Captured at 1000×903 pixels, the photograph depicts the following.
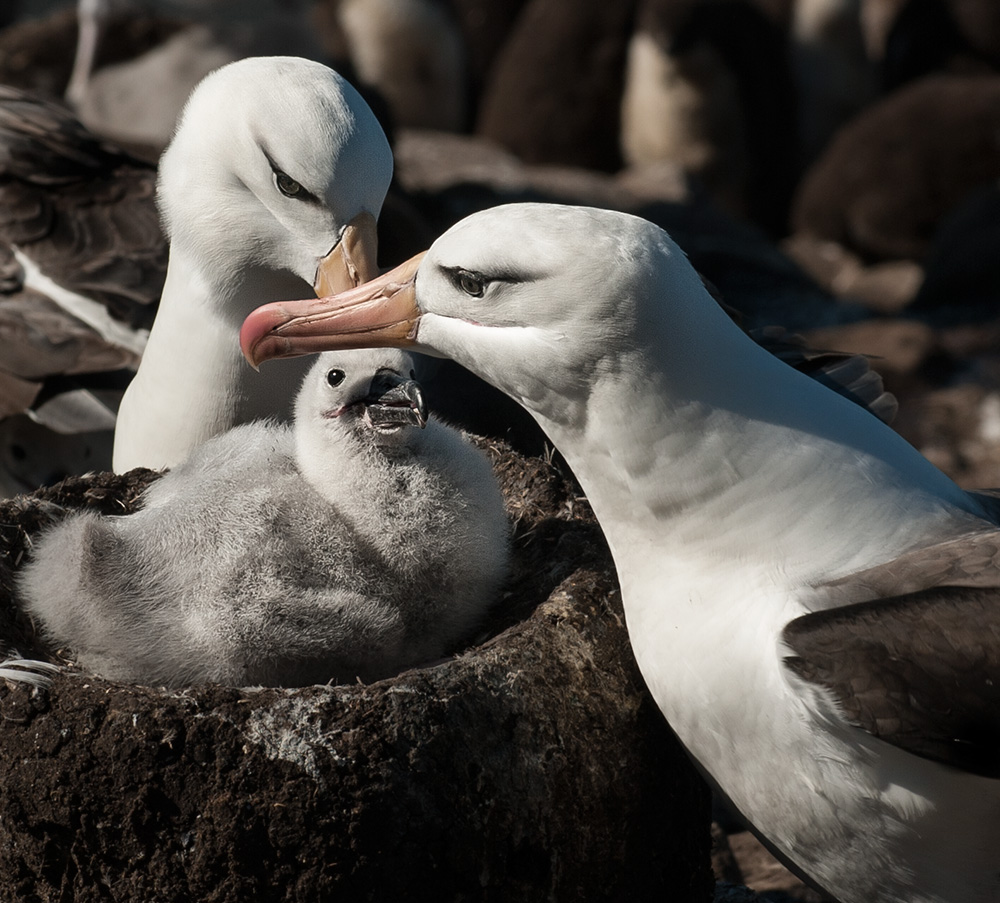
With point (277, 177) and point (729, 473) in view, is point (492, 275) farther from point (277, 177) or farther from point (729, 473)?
point (277, 177)

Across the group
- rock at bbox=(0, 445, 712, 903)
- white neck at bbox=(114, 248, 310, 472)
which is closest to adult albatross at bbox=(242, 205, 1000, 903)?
rock at bbox=(0, 445, 712, 903)

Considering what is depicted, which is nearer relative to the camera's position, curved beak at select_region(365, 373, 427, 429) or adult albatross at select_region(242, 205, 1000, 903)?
adult albatross at select_region(242, 205, 1000, 903)

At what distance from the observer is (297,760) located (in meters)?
2.54

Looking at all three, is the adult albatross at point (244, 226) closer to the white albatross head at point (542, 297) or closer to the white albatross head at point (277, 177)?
the white albatross head at point (277, 177)

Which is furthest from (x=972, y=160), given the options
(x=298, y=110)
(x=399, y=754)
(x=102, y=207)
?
(x=399, y=754)

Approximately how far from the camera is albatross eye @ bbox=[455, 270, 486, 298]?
2578 mm

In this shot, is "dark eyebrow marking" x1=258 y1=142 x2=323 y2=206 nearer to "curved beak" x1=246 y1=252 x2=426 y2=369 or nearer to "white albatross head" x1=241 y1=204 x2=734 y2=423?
"curved beak" x1=246 y1=252 x2=426 y2=369

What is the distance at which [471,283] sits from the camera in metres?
2.59

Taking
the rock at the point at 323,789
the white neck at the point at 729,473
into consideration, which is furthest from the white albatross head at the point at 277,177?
the rock at the point at 323,789

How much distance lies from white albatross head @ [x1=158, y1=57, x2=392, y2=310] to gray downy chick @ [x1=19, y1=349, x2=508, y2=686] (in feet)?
Answer: 1.00

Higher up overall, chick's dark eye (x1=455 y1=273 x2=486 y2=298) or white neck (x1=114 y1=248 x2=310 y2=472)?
chick's dark eye (x1=455 y1=273 x2=486 y2=298)

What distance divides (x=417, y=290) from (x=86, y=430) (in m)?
2.23

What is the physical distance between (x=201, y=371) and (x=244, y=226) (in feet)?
1.46

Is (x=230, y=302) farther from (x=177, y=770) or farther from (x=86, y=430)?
(x=177, y=770)
